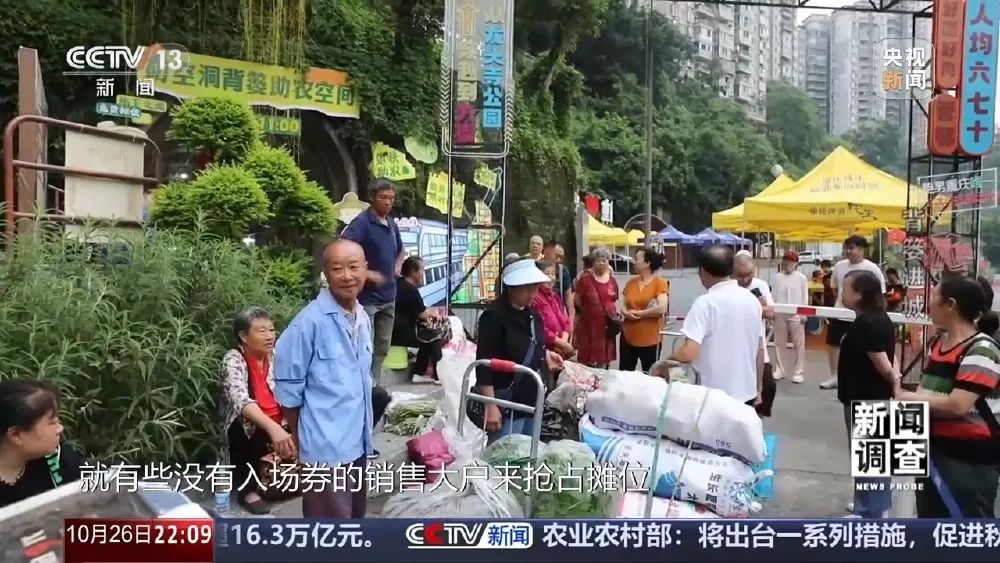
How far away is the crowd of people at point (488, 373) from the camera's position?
259 cm

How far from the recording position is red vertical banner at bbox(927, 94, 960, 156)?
7430 millimetres

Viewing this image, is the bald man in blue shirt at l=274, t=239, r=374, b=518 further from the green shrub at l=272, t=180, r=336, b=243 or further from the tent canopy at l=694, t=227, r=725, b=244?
the tent canopy at l=694, t=227, r=725, b=244

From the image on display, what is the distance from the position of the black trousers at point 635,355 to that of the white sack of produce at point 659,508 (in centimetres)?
301

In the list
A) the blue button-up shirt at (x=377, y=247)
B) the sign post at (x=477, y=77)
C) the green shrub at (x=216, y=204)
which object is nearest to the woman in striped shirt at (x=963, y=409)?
the blue button-up shirt at (x=377, y=247)

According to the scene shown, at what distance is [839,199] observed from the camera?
10.2 meters

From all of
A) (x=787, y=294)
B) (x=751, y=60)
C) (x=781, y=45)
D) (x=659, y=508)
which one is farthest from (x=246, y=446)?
(x=751, y=60)

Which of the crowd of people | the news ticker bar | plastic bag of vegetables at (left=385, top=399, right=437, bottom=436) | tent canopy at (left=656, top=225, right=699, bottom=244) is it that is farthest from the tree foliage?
the news ticker bar

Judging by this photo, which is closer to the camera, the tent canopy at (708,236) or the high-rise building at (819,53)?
the high-rise building at (819,53)

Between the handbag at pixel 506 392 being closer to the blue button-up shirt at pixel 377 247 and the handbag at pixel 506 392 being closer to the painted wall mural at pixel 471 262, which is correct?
the blue button-up shirt at pixel 377 247

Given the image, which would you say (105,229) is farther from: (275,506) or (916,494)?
(916,494)

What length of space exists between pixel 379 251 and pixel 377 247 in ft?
0.10

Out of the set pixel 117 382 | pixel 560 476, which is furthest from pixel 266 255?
pixel 560 476

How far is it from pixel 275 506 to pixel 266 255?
72.3 inches

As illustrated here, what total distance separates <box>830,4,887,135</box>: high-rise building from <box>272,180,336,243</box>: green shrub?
7830 mm
